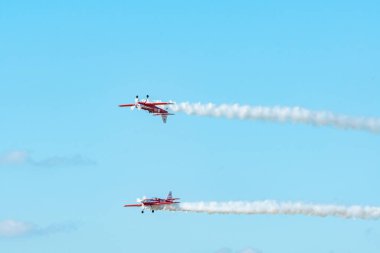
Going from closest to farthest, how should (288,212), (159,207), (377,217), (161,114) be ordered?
(377,217)
(288,212)
(161,114)
(159,207)

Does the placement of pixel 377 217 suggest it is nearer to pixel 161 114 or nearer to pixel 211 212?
pixel 211 212

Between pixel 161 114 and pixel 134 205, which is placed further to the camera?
pixel 134 205

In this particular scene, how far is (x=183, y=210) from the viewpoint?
175 meters

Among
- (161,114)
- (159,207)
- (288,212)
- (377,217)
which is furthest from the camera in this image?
(159,207)

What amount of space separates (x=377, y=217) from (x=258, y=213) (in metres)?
21.2

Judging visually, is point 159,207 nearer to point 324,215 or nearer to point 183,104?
point 183,104

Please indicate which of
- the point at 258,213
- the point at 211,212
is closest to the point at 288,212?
the point at 258,213

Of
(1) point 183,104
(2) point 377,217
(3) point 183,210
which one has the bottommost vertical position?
(2) point 377,217

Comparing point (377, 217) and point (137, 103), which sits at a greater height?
point (137, 103)

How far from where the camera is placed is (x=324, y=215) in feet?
507

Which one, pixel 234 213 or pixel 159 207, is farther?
pixel 159 207

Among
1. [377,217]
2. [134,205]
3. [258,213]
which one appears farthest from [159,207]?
[377,217]

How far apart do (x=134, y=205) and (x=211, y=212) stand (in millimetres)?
29264

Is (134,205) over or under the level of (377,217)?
over
